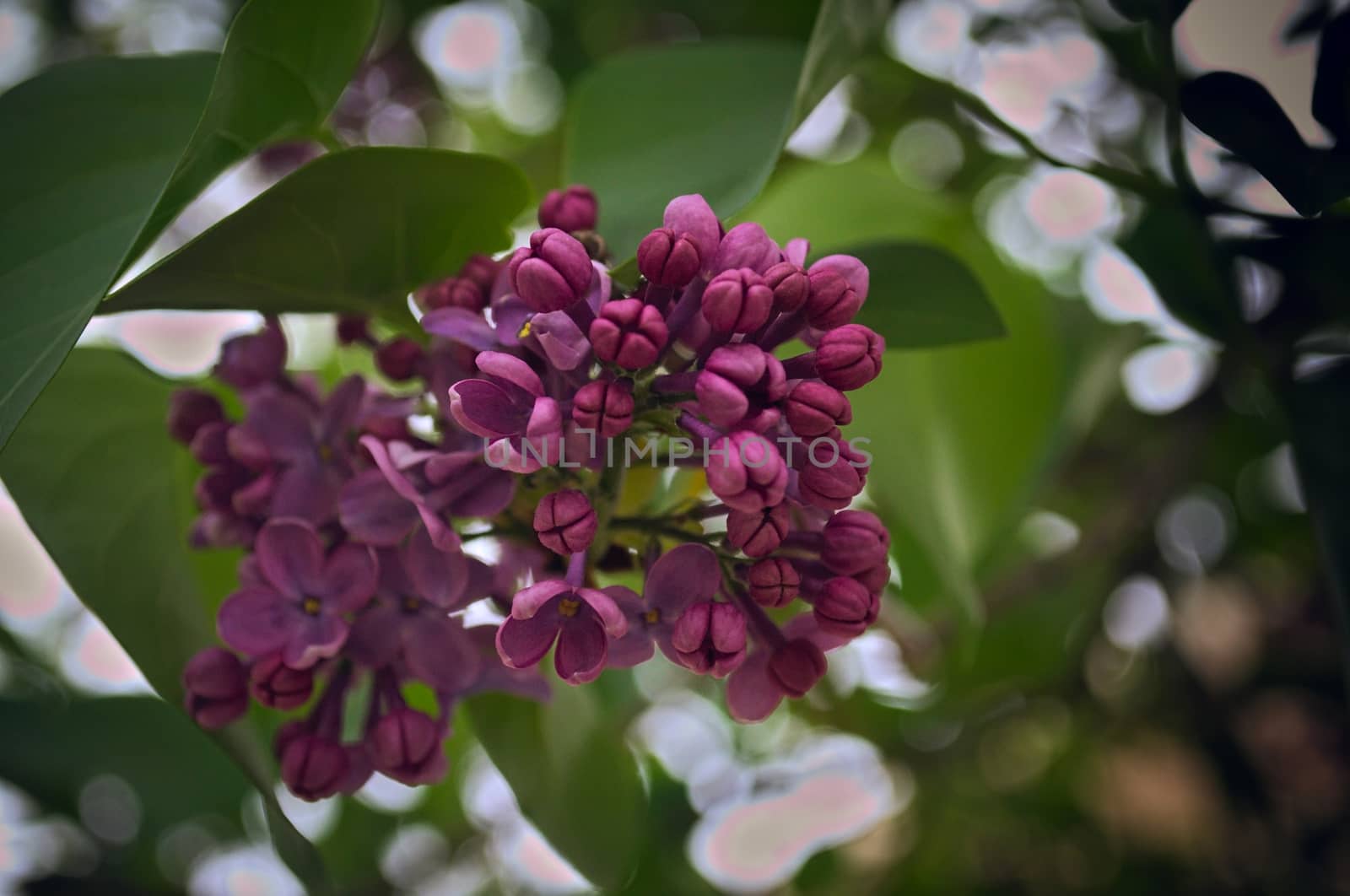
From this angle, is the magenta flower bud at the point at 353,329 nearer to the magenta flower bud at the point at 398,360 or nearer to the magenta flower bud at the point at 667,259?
the magenta flower bud at the point at 398,360

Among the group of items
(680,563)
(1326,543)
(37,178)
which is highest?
(37,178)

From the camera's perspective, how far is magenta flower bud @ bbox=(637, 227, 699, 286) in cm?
54

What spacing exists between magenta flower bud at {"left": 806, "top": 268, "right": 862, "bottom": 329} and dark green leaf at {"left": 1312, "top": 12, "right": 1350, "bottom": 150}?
1.17 ft

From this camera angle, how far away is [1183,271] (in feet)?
2.77

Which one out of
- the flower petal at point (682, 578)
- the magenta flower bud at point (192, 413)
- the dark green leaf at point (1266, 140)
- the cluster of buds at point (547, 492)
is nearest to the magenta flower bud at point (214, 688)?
the cluster of buds at point (547, 492)

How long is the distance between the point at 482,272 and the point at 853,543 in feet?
0.90

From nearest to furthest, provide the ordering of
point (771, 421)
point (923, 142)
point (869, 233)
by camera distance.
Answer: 1. point (771, 421)
2. point (869, 233)
3. point (923, 142)

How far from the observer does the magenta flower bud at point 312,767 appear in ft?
2.15

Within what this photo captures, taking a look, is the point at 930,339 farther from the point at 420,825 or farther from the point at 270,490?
the point at 420,825

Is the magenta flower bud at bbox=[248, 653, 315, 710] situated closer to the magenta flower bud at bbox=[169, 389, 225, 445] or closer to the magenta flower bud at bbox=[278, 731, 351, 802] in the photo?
the magenta flower bud at bbox=[278, 731, 351, 802]

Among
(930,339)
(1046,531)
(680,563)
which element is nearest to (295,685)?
(680,563)

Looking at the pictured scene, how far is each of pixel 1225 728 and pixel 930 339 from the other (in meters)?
1.42

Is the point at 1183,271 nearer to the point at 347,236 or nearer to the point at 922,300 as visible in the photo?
the point at 922,300

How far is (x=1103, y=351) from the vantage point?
119 cm
